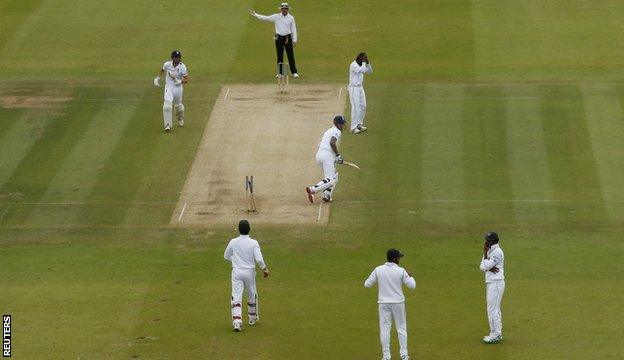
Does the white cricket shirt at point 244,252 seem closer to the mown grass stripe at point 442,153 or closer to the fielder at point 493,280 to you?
the fielder at point 493,280

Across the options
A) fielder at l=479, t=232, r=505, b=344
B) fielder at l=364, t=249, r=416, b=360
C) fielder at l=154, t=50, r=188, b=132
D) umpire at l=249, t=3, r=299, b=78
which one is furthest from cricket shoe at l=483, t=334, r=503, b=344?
umpire at l=249, t=3, r=299, b=78

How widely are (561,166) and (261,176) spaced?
7730mm

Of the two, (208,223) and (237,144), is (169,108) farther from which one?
(208,223)

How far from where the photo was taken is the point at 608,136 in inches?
1563

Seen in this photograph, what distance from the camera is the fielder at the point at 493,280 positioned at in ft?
86.9

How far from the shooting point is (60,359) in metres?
26.3

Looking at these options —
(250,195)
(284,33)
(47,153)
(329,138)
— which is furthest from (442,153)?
(47,153)

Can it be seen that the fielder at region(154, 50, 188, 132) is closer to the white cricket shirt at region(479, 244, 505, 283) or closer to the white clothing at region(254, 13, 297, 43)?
the white clothing at region(254, 13, 297, 43)

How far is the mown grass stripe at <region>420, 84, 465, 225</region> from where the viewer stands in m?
35.2

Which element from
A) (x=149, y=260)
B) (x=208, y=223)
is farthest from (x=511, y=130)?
(x=149, y=260)

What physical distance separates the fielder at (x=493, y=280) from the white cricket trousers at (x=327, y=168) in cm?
907

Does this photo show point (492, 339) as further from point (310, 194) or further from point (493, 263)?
point (310, 194)

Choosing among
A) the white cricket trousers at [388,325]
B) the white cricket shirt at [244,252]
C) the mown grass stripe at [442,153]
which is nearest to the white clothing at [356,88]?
the mown grass stripe at [442,153]

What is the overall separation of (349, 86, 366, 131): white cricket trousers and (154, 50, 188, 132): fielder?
180 inches
